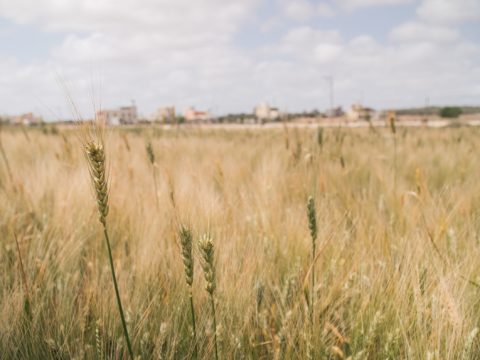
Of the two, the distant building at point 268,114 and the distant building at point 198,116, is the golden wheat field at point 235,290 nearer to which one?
the distant building at point 268,114

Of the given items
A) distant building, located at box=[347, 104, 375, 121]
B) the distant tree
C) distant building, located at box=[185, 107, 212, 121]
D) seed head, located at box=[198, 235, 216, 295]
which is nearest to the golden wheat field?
seed head, located at box=[198, 235, 216, 295]

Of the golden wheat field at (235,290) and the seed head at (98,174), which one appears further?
the golden wheat field at (235,290)

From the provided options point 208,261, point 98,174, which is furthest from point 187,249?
point 98,174

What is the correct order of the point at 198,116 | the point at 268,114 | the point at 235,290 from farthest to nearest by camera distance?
the point at 198,116
the point at 268,114
the point at 235,290

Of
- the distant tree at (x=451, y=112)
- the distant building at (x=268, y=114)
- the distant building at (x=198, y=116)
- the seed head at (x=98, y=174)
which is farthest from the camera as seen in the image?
the distant tree at (x=451, y=112)

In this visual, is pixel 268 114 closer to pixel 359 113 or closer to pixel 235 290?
pixel 359 113

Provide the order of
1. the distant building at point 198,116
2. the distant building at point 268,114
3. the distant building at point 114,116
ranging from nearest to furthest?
the distant building at point 114,116 → the distant building at point 268,114 → the distant building at point 198,116

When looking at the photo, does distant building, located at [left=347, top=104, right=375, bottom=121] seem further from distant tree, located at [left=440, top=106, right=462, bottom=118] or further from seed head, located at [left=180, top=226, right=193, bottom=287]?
distant tree, located at [left=440, top=106, right=462, bottom=118]

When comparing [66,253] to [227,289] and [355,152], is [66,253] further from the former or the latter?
[355,152]

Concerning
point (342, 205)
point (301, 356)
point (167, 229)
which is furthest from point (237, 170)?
point (301, 356)

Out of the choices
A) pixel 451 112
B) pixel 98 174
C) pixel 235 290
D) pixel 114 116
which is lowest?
pixel 235 290

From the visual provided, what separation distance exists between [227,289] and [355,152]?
4.01m

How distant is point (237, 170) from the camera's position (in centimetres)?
332

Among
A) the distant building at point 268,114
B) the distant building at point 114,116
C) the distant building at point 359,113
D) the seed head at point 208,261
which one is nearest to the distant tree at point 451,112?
the distant building at point 268,114
